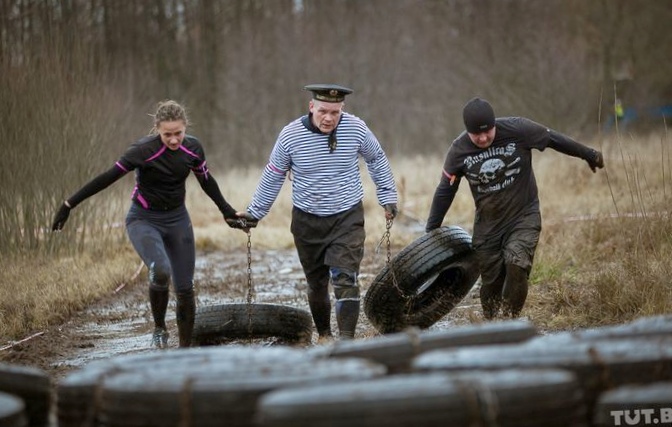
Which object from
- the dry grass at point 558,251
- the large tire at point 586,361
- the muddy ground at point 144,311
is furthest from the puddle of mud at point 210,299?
the large tire at point 586,361

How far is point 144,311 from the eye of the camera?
440 inches

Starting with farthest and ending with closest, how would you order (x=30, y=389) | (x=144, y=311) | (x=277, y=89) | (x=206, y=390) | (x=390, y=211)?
1. (x=277, y=89)
2. (x=144, y=311)
3. (x=390, y=211)
4. (x=30, y=389)
5. (x=206, y=390)

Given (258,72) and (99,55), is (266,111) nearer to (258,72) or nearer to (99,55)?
(258,72)

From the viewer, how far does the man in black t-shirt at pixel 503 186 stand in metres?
8.39

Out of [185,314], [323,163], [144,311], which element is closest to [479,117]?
[323,163]

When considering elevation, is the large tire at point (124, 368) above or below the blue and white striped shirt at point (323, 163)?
below

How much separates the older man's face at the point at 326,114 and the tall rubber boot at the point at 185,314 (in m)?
1.80

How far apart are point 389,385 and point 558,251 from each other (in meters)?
8.13

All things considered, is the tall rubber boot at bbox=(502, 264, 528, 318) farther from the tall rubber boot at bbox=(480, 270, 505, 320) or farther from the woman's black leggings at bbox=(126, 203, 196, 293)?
the woman's black leggings at bbox=(126, 203, 196, 293)

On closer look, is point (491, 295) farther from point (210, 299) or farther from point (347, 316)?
point (210, 299)

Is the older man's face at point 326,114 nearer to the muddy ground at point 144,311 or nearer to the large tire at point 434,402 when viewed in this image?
the muddy ground at point 144,311

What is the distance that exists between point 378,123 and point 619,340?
28620 mm

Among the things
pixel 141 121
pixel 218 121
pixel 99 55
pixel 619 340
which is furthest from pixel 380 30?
pixel 619 340

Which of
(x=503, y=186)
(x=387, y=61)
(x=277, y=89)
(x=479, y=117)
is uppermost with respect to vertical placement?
(x=387, y=61)
